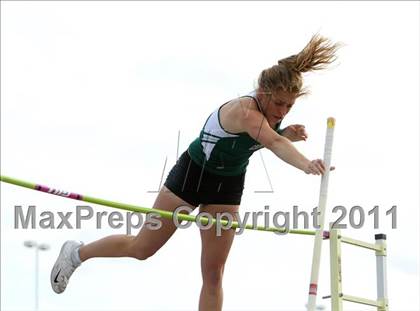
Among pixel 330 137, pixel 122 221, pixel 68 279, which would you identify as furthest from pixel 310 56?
pixel 68 279

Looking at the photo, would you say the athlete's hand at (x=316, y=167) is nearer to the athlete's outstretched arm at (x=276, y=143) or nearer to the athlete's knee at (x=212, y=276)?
the athlete's outstretched arm at (x=276, y=143)

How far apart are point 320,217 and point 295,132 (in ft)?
3.10

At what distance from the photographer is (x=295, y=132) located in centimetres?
618

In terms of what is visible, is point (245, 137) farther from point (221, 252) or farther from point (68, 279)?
point (68, 279)

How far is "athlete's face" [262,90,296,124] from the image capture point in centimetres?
574

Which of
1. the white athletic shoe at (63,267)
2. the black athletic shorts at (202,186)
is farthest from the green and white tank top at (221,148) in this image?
the white athletic shoe at (63,267)

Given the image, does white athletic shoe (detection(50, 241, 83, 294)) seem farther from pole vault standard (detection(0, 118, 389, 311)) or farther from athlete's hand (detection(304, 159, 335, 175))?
athlete's hand (detection(304, 159, 335, 175))

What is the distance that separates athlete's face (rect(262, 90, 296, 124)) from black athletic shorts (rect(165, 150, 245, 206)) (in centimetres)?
57

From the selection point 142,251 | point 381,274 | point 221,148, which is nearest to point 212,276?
point 142,251

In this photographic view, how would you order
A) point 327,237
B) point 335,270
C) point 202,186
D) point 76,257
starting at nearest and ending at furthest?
point 202,186 → point 76,257 → point 335,270 → point 327,237

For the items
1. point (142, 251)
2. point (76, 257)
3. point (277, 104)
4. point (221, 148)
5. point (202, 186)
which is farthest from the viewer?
point (76, 257)

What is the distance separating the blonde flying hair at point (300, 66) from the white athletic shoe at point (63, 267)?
80.1 inches

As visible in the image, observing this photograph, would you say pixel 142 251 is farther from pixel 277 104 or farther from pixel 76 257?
pixel 277 104

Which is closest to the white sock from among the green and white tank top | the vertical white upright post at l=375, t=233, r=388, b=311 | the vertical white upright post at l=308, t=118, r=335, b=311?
→ the green and white tank top
